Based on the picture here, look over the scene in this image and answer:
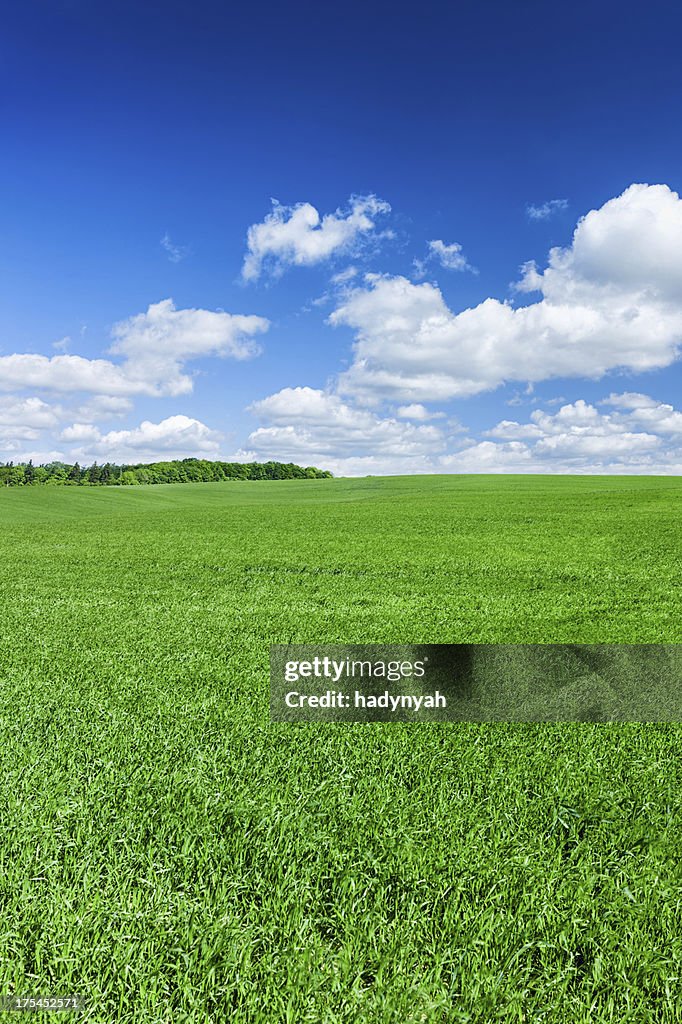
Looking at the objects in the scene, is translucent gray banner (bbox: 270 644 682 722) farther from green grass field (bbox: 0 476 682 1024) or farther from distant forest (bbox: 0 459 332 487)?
distant forest (bbox: 0 459 332 487)

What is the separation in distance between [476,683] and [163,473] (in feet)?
325

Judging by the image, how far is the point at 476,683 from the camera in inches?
211

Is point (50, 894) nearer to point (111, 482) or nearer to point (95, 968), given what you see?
point (95, 968)

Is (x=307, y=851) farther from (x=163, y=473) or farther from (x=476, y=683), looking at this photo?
(x=163, y=473)

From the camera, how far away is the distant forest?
Answer: 97.6 metres

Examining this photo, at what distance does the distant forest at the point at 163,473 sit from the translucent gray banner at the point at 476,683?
90.4m

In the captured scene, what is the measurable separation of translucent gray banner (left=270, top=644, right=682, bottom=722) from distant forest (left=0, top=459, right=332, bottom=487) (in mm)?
90421

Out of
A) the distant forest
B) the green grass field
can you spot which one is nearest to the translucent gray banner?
the green grass field

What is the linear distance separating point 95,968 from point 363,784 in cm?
161

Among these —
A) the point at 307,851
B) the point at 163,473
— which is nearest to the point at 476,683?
the point at 307,851

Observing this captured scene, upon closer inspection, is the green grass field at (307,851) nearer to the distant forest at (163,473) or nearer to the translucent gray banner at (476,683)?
the translucent gray banner at (476,683)

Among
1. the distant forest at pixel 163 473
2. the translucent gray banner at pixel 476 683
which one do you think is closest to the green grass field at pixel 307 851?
the translucent gray banner at pixel 476 683

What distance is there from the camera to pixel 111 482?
9269 cm

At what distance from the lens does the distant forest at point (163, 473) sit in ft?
320
